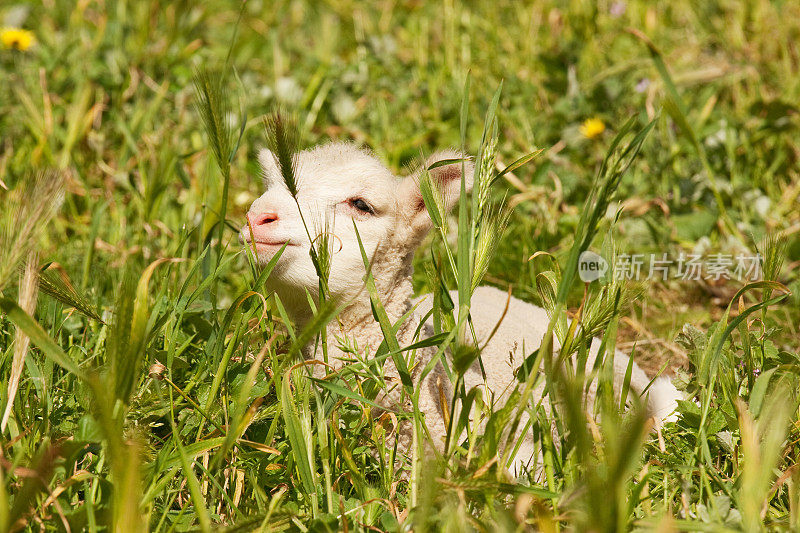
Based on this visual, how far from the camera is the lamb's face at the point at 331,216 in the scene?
255cm

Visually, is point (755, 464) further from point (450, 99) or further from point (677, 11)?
point (677, 11)

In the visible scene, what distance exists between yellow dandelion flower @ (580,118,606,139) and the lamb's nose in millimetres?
2752

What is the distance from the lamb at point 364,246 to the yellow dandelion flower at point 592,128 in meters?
2.13

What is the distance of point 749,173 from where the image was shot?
15.3 ft

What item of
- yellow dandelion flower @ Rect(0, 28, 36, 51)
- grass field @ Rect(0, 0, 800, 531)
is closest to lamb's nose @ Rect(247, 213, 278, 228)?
grass field @ Rect(0, 0, 800, 531)

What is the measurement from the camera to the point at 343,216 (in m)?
2.69

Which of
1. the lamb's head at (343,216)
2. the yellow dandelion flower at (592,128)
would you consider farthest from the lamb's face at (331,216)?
the yellow dandelion flower at (592,128)

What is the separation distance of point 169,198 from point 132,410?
7.53ft

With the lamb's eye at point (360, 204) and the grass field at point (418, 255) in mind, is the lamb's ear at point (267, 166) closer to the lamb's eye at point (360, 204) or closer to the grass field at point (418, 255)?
the grass field at point (418, 255)

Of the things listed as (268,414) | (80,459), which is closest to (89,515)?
(80,459)

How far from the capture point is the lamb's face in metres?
2.55

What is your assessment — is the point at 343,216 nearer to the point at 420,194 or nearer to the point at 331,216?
the point at 331,216

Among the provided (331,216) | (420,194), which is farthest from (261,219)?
(420,194)

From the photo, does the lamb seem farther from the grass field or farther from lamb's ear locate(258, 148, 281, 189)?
the grass field
